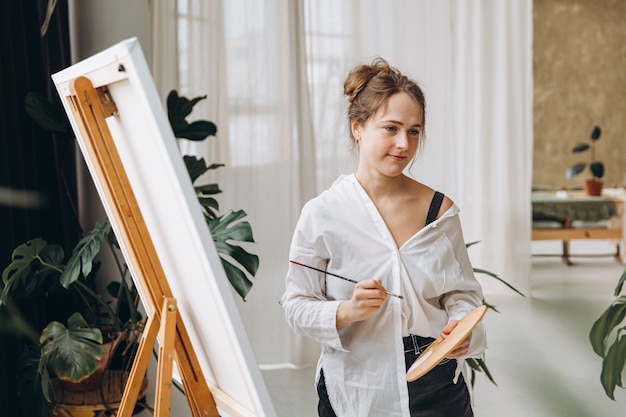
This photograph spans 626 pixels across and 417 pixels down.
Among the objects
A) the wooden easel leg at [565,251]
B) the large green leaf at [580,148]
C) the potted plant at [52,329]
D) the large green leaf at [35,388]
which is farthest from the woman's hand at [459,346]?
the large green leaf at [580,148]

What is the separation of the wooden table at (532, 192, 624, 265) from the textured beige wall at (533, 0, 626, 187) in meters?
2.76

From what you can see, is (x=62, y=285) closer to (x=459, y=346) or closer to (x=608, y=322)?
(x=459, y=346)

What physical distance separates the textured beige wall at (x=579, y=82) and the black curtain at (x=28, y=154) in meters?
7.45

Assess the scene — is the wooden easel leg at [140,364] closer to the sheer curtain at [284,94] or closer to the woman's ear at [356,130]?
the woman's ear at [356,130]

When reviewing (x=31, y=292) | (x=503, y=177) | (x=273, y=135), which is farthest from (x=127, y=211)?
(x=503, y=177)

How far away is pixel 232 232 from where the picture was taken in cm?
236

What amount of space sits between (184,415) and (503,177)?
105 inches

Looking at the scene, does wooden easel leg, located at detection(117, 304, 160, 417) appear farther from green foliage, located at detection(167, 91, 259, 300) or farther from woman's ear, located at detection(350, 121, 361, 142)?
green foliage, located at detection(167, 91, 259, 300)

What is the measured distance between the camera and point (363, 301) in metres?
1.41

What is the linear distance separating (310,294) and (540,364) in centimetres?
286

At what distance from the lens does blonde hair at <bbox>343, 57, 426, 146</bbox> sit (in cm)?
156

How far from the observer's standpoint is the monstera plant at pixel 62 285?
235 centimetres

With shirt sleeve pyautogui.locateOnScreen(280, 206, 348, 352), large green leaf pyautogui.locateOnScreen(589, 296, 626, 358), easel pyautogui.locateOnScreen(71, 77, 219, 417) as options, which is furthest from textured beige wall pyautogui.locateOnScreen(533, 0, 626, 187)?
easel pyautogui.locateOnScreen(71, 77, 219, 417)

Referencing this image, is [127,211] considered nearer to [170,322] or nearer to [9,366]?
[170,322]
